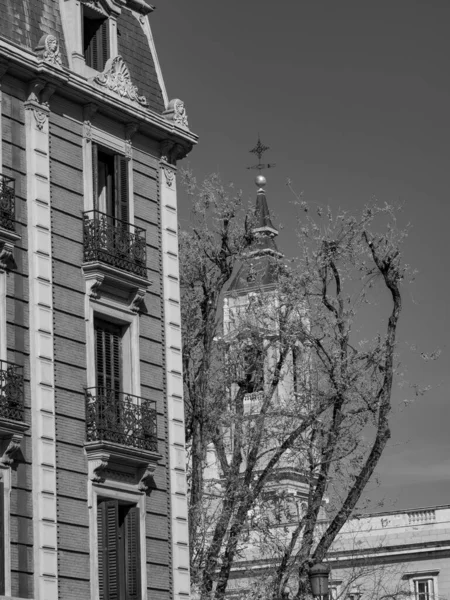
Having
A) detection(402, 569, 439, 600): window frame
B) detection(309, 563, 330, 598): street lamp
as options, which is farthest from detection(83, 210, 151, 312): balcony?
detection(402, 569, 439, 600): window frame

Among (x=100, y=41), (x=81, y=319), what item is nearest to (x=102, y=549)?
(x=81, y=319)

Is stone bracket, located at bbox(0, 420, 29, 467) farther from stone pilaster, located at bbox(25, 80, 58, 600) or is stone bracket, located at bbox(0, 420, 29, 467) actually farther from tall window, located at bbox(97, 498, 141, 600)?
tall window, located at bbox(97, 498, 141, 600)

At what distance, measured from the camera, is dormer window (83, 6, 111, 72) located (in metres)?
28.4

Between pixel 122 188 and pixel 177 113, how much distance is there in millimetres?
2532

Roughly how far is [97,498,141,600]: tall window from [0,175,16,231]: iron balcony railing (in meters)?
5.26

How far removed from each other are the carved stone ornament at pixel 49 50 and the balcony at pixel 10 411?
19.5 ft

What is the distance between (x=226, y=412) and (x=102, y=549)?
9638 millimetres

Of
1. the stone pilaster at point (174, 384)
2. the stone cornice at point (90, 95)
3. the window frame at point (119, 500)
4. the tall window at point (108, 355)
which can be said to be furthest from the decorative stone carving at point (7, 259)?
the stone pilaster at point (174, 384)

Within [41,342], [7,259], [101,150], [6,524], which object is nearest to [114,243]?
[101,150]

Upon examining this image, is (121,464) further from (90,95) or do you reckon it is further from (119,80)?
(119,80)

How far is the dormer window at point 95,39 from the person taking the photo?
28406 millimetres

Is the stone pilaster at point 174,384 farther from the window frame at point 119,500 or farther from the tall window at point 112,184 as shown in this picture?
the tall window at point 112,184

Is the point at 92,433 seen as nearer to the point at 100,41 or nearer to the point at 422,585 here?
the point at 100,41

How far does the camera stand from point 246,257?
1436 inches
